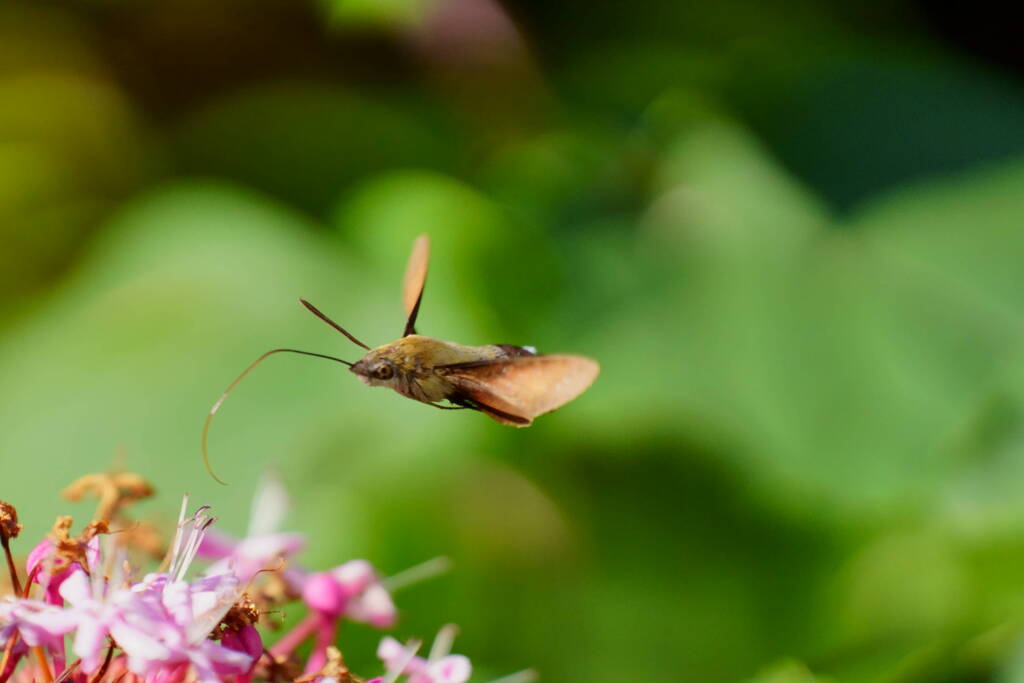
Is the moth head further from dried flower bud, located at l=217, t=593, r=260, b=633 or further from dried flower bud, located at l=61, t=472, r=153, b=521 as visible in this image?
dried flower bud, located at l=61, t=472, r=153, b=521

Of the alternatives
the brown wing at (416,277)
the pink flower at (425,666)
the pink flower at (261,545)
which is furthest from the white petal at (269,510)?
the brown wing at (416,277)

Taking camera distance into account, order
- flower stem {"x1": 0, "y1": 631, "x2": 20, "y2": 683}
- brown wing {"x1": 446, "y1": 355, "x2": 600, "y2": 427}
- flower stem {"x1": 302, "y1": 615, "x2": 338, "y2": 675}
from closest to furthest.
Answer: brown wing {"x1": 446, "y1": 355, "x2": 600, "y2": 427}
flower stem {"x1": 0, "y1": 631, "x2": 20, "y2": 683}
flower stem {"x1": 302, "y1": 615, "x2": 338, "y2": 675}

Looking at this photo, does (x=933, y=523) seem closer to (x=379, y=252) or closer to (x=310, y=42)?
(x=379, y=252)

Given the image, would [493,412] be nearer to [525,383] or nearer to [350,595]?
[525,383]

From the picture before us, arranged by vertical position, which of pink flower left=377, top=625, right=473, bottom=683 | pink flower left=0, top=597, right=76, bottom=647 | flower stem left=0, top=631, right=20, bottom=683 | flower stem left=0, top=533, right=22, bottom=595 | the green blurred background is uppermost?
the green blurred background

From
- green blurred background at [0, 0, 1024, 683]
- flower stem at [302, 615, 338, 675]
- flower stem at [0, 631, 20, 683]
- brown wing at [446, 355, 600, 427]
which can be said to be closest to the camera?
brown wing at [446, 355, 600, 427]

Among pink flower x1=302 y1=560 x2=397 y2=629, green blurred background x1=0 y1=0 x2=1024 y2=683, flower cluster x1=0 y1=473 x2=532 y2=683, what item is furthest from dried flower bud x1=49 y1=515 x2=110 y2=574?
green blurred background x1=0 y1=0 x2=1024 y2=683

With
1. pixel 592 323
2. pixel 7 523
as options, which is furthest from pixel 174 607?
pixel 592 323
